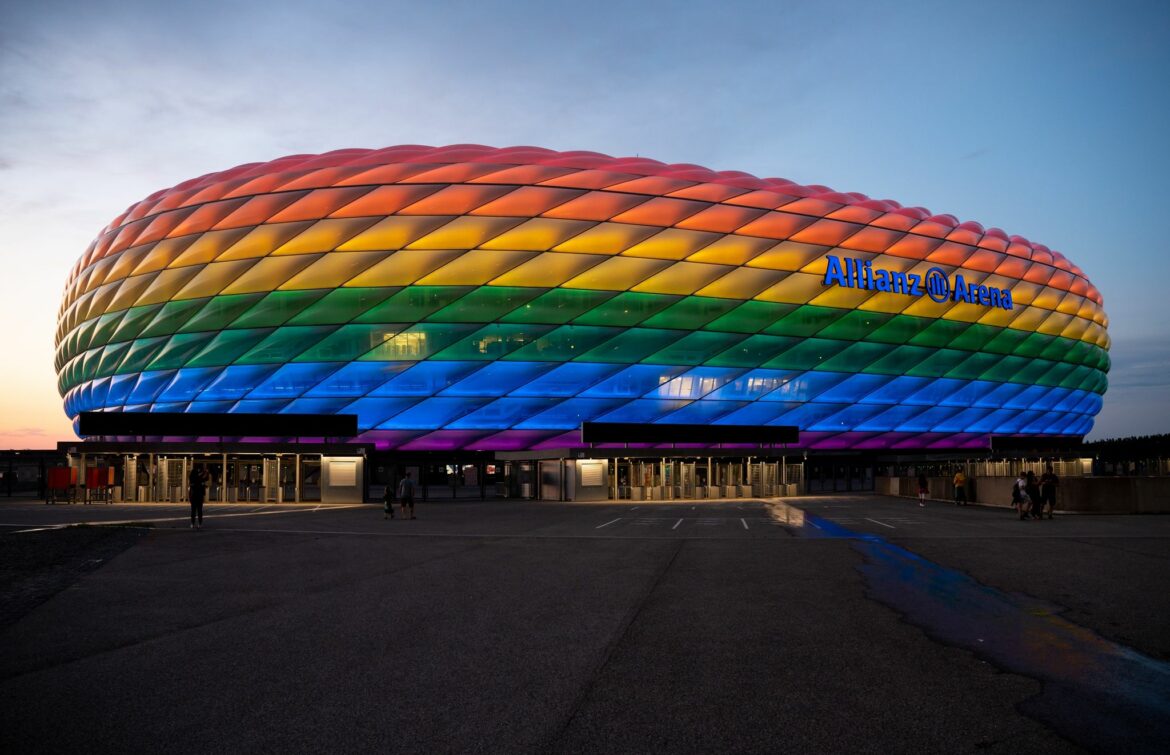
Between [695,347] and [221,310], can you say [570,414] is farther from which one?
[221,310]

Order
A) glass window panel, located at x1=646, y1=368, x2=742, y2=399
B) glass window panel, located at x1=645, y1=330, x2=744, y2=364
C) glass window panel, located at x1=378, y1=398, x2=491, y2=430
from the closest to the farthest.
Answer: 1. glass window panel, located at x1=378, y1=398, x2=491, y2=430
2. glass window panel, located at x1=645, y1=330, x2=744, y2=364
3. glass window panel, located at x1=646, y1=368, x2=742, y2=399

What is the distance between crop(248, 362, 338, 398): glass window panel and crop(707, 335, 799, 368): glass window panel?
1904 cm

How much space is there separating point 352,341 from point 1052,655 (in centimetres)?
3762

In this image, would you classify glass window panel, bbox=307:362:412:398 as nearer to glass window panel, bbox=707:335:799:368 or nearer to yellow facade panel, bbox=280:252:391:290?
yellow facade panel, bbox=280:252:391:290

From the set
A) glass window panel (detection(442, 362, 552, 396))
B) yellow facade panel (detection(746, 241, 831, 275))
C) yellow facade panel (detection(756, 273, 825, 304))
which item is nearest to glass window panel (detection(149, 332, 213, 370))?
glass window panel (detection(442, 362, 552, 396))

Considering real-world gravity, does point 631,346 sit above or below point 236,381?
above

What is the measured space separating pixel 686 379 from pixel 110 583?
35.2m

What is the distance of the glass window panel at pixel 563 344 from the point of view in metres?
41.6

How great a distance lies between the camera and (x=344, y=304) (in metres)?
40.9

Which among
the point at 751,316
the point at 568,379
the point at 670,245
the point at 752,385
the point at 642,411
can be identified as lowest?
the point at 642,411

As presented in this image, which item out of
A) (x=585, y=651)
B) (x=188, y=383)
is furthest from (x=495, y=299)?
(x=585, y=651)

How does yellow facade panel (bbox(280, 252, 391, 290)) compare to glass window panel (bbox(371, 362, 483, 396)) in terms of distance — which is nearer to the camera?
yellow facade panel (bbox(280, 252, 391, 290))

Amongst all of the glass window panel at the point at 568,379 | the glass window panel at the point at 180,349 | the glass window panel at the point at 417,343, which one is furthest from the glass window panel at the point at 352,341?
the glass window panel at the point at 568,379

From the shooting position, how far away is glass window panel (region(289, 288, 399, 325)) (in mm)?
40812
